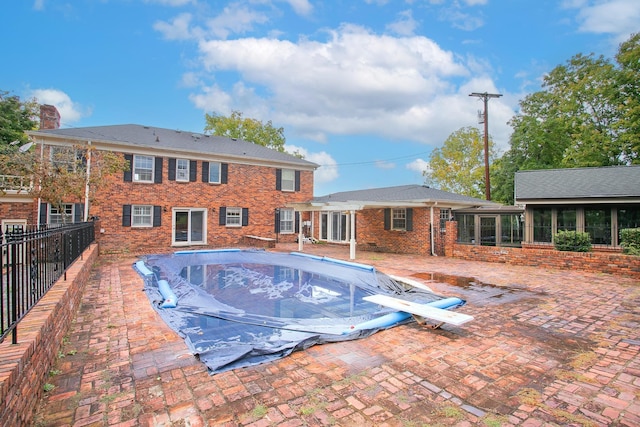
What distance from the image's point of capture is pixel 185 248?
16.6m

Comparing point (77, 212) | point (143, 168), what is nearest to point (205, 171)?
point (143, 168)

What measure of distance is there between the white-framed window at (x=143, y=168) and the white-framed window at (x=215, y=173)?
2822 mm

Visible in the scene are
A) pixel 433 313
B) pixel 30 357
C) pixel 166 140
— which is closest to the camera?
pixel 30 357

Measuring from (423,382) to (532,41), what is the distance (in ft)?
63.1

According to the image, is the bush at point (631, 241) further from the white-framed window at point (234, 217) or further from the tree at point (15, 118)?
the tree at point (15, 118)

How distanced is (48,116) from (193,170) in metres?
6.56

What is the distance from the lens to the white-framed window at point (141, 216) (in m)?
15.6

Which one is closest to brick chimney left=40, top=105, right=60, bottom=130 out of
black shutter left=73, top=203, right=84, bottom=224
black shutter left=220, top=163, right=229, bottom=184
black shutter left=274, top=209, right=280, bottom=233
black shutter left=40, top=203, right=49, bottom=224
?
black shutter left=40, top=203, right=49, bottom=224

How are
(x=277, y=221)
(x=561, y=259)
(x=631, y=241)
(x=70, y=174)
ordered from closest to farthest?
(x=561, y=259)
(x=631, y=241)
(x=70, y=174)
(x=277, y=221)

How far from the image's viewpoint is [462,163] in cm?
3050

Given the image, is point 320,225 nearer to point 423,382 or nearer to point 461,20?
point 461,20

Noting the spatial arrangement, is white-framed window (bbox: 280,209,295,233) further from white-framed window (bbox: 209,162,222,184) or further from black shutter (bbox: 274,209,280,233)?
white-framed window (bbox: 209,162,222,184)

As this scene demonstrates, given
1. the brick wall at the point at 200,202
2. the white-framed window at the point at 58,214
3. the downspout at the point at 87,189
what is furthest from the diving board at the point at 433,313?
the white-framed window at the point at 58,214

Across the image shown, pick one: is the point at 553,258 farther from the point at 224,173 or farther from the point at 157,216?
the point at 157,216
